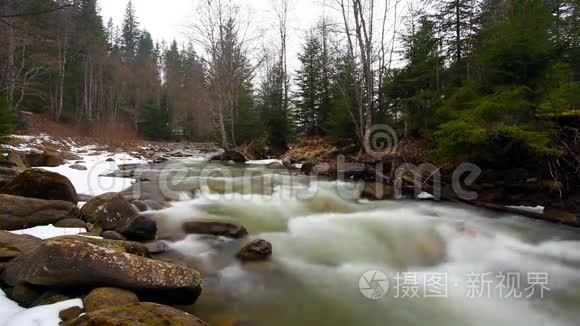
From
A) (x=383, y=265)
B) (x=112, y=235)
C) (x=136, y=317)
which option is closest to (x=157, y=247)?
(x=112, y=235)

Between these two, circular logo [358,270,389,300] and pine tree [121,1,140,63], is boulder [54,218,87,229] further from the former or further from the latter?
pine tree [121,1,140,63]

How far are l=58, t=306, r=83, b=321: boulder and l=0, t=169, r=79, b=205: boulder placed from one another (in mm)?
3753

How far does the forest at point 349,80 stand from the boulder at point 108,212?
9.46 ft

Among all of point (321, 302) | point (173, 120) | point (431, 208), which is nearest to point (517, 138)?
point (431, 208)

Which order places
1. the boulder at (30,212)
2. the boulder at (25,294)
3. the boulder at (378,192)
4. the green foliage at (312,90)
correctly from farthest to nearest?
the green foliage at (312,90) → the boulder at (378,192) → the boulder at (30,212) → the boulder at (25,294)

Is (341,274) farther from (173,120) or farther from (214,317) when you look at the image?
(173,120)

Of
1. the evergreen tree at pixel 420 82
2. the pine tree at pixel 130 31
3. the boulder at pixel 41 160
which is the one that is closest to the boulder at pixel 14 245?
the boulder at pixel 41 160

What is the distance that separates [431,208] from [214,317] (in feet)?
21.0

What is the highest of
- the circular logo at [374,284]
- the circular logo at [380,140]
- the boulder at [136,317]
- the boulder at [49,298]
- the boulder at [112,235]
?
the circular logo at [380,140]

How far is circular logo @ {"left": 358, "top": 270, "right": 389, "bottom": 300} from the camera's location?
4.44m

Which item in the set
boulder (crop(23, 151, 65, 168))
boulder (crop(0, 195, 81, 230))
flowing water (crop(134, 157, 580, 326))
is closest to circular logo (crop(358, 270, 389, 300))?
flowing water (crop(134, 157, 580, 326))

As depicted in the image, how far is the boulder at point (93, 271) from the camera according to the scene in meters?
3.24

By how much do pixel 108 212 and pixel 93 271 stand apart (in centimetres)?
267

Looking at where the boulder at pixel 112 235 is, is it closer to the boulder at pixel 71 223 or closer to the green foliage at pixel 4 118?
the boulder at pixel 71 223
